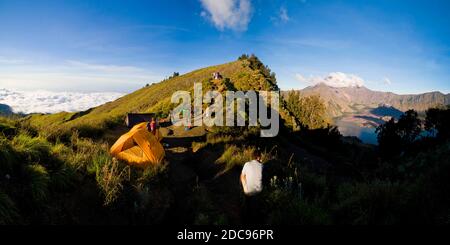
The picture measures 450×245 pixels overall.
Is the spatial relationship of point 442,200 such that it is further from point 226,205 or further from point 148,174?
point 148,174

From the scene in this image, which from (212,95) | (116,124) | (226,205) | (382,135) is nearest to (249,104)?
(212,95)

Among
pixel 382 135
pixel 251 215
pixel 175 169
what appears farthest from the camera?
pixel 382 135

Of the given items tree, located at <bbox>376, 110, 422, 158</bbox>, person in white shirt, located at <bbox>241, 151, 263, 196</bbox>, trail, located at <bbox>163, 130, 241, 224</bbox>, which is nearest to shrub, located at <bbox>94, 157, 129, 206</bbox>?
trail, located at <bbox>163, 130, 241, 224</bbox>

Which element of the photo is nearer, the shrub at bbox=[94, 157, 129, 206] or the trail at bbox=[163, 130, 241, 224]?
the shrub at bbox=[94, 157, 129, 206]

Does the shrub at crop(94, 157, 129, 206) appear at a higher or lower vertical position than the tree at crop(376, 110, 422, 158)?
higher

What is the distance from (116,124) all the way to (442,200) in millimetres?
16844

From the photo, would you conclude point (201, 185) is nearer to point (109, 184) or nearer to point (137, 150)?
point (137, 150)

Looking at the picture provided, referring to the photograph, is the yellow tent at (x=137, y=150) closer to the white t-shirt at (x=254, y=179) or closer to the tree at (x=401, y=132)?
the white t-shirt at (x=254, y=179)

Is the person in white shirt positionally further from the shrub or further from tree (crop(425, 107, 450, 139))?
tree (crop(425, 107, 450, 139))

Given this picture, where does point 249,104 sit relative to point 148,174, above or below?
above

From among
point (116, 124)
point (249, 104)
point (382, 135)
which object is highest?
point (249, 104)

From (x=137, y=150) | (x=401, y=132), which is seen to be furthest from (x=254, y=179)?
(x=401, y=132)

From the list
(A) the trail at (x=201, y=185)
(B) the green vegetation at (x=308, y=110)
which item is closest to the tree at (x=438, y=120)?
(B) the green vegetation at (x=308, y=110)
